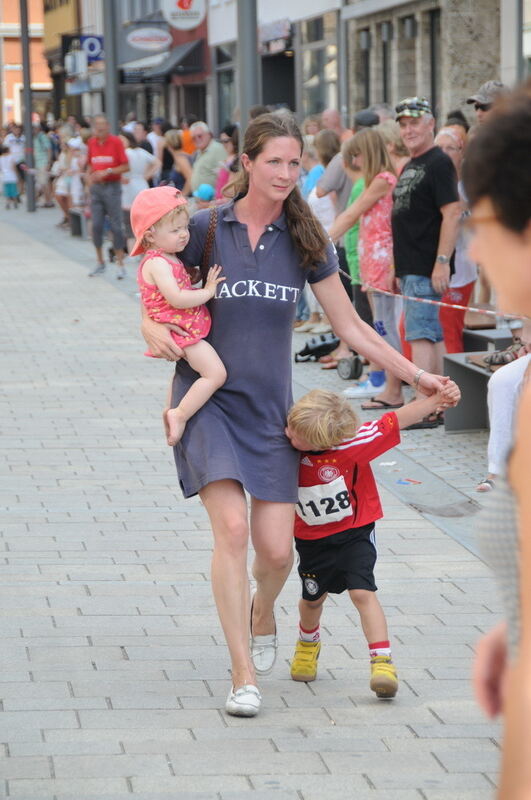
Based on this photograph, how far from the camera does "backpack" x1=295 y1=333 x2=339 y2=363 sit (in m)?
12.4

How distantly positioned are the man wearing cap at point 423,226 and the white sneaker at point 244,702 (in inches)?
204

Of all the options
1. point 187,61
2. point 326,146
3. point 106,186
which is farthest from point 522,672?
point 187,61

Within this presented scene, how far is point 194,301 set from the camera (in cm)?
474

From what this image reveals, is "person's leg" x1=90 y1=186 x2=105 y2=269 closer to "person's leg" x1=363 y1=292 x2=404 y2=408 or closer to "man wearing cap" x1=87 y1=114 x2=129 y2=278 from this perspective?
"man wearing cap" x1=87 y1=114 x2=129 y2=278

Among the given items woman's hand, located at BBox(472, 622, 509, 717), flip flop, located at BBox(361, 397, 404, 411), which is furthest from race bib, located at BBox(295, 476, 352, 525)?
flip flop, located at BBox(361, 397, 404, 411)

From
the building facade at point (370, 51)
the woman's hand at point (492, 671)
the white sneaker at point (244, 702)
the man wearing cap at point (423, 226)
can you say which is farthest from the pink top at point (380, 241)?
the woman's hand at point (492, 671)

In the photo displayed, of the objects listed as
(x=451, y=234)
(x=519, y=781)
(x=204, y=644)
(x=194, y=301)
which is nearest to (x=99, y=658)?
(x=204, y=644)

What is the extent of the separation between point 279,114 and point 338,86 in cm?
2380

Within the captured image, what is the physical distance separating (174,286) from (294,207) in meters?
0.48

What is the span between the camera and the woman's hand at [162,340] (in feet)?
15.6

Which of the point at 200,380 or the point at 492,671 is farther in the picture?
the point at 200,380

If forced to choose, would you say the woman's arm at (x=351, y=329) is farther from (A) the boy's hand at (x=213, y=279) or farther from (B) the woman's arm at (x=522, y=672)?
(B) the woman's arm at (x=522, y=672)

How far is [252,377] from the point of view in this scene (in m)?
4.80

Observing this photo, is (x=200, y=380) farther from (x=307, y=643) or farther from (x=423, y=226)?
(x=423, y=226)
